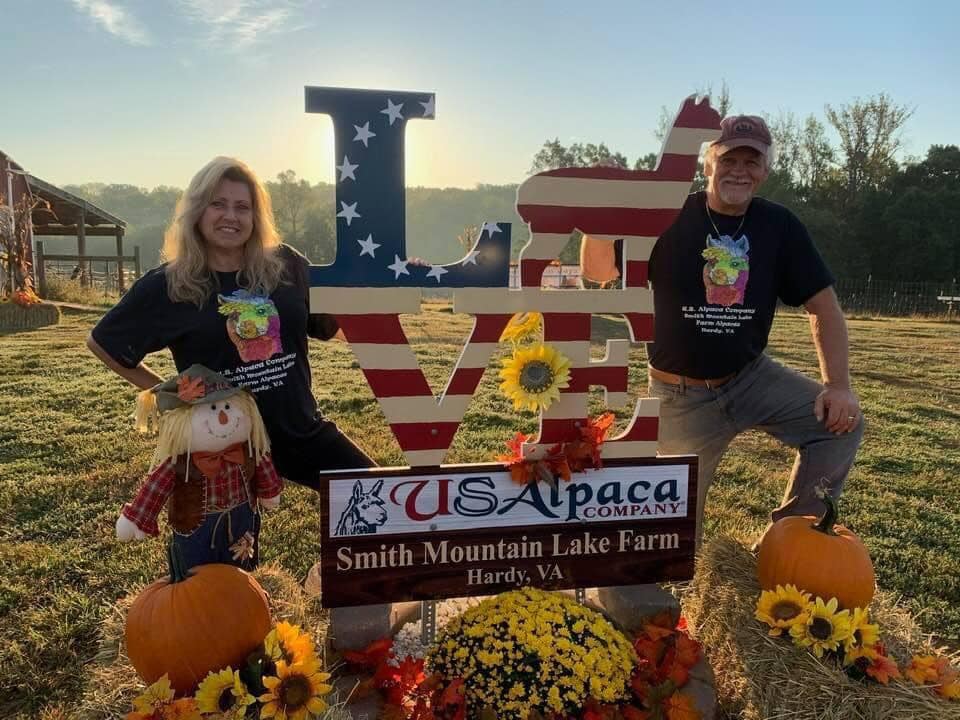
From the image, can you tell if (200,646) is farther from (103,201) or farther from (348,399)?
(103,201)

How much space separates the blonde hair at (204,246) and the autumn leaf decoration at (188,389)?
1.38 ft

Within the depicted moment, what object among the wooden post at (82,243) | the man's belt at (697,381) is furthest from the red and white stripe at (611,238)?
the wooden post at (82,243)

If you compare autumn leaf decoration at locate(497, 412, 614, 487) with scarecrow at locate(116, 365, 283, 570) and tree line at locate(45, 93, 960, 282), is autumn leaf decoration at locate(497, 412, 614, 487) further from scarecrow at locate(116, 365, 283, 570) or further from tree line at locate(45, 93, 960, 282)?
tree line at locate(45, 93, 960, 282)

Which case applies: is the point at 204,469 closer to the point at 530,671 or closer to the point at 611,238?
the point at 530,671

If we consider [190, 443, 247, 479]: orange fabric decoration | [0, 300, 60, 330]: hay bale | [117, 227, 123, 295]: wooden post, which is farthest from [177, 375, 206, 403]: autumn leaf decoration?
[117, 227, 123, 295]: wooden post

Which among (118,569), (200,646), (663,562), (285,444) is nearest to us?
(200,646)

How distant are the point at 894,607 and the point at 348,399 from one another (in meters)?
5.70

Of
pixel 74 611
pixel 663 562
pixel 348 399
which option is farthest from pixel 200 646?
pixel 348 399

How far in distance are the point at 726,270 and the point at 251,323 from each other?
2.18 meters

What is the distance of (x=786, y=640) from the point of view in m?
2.68

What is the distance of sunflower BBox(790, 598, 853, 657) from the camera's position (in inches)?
101

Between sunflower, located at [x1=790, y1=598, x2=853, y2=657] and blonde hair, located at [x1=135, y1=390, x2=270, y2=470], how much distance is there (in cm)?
219

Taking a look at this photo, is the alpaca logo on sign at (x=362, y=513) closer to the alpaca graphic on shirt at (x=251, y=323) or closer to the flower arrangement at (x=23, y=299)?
the alpaca graphic on shirt at (x=251, y=323)

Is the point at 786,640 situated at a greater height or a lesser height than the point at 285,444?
lesser
